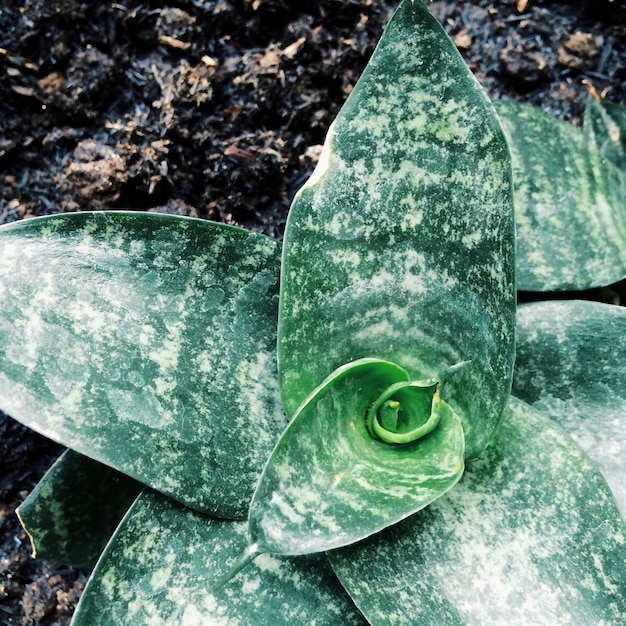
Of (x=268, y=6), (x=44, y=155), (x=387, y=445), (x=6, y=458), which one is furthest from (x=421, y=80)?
(x=6, y=458)

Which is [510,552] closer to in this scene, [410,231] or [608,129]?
[410,231]

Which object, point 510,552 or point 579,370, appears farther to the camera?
point 579,370

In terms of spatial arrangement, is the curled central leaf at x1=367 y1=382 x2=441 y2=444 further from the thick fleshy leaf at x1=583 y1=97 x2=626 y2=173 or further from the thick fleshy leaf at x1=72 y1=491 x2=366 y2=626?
the thick fleshy leaf at x1=583 y1=97 x2=626 y2=173

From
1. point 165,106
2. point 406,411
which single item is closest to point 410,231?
point 406,411

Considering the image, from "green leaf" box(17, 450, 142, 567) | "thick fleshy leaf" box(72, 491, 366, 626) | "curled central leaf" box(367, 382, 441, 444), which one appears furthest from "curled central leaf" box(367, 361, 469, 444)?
"green leaf" box(17, 450, 142, 567)

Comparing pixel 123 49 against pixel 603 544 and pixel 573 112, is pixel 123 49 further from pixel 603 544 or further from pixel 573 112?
pixel 603 544

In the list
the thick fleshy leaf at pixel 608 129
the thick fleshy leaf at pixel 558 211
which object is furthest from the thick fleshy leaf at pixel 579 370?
the thick fleshy leaf at pixel 608 129

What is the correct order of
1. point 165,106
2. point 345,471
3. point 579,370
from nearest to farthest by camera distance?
point 345,471 < point 579,370 < point 165,106

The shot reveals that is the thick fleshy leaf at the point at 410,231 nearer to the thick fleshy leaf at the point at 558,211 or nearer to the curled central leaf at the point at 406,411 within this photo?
the curled central leaf at the point at 406,411
